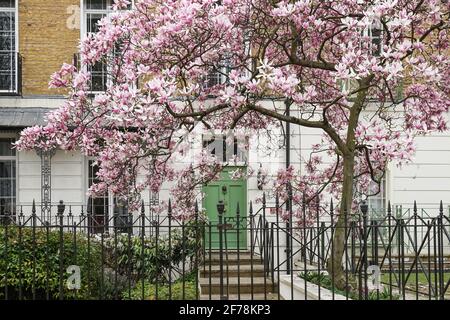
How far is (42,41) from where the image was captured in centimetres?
1716

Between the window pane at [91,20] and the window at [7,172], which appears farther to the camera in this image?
the window pane at [91,20]

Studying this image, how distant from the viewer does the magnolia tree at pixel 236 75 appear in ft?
25.2

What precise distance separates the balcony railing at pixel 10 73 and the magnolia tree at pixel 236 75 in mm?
7321

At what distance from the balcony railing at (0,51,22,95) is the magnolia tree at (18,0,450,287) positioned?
7321 millimetres

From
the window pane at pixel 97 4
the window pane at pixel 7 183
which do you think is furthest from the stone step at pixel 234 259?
the window pane at pixel 97 4

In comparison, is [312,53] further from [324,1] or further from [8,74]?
[8,74]

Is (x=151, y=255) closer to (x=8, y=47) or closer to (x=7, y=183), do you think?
(x=7, y=183)

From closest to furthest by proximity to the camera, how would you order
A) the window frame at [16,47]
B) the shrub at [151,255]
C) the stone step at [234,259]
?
1. the shrub at [151,255]
2. the stone step at [234,259]
3. the window frame at [16,47]

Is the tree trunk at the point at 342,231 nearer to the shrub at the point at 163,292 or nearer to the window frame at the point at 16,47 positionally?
the shrub at the point at 163,292

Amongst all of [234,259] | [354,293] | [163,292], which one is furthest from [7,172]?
[354,293]

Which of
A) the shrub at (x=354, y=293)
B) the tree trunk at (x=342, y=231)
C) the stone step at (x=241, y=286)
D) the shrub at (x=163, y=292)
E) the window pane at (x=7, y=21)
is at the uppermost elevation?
the window pane at (x=7, y=21)

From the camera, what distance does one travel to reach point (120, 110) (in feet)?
24.3

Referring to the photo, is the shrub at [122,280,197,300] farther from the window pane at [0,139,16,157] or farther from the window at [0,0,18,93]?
the window at [0,0,18,93]

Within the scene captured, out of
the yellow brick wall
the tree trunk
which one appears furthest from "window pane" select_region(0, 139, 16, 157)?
the tree trunk
